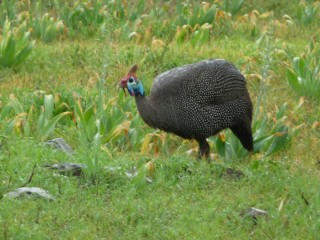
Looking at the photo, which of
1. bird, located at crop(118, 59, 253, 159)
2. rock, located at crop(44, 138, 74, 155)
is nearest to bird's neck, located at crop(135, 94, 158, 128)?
bird, located at crop(118, 59, 253, 159)

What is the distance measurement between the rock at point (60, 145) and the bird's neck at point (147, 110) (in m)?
0.63

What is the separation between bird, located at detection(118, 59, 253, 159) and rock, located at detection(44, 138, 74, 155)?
627 millimetres

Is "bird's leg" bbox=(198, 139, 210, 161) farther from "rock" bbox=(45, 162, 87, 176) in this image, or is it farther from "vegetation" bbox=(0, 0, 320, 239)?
"rock" bbox=(45, 162, 87, 176)

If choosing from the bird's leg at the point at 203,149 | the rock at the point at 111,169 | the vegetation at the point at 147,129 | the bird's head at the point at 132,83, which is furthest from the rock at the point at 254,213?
the bird's head at the point at 132,83

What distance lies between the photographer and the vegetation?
22.3ft

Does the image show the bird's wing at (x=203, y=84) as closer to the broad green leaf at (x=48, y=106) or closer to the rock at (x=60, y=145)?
the rock at (x=60, y=145)

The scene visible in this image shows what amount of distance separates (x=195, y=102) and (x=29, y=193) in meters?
1.77

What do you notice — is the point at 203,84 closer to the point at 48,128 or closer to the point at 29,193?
the point at 48,128

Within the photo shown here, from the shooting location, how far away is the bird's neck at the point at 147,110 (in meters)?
8.08

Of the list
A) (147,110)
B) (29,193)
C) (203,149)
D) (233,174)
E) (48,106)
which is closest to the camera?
(29,193)

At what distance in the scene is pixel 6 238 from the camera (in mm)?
6254

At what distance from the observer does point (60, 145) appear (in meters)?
8.12

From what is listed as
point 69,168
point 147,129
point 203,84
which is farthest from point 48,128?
point 203,84

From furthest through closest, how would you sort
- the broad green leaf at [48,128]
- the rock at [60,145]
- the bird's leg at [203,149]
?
the broad green leaf at [48,128] → the bird's leg at [203,149] → the rock at [60,145]
